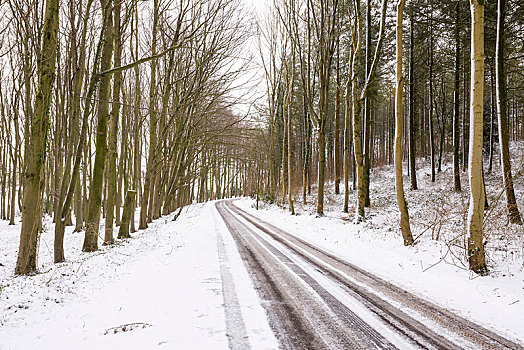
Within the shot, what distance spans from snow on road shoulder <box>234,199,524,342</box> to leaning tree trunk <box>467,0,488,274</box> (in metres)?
0.44

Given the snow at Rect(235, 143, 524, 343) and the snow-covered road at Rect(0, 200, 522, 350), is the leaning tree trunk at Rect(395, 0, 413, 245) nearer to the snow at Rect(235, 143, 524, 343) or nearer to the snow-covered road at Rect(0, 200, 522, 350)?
the snow at Rect(235, 143, 524, 343)

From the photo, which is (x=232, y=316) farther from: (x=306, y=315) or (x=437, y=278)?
(x=437, y=278)

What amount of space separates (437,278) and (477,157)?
2.49 meters

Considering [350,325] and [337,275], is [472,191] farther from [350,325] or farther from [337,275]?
[350,325]

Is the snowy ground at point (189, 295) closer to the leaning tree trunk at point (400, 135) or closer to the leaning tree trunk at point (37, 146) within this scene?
the leaning tree trunk at point (400, 135)

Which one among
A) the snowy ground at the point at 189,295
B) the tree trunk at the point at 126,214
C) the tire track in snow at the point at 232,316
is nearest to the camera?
the tire track in snow at the point at 232,316

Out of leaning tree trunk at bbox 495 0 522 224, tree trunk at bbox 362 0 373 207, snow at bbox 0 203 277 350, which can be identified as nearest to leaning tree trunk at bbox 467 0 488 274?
snow at bbox 0 203 277 350

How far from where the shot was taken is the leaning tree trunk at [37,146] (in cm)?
695

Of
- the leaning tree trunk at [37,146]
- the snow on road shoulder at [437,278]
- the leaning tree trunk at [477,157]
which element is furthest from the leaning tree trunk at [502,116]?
the leaning tree trunk at [37,146]

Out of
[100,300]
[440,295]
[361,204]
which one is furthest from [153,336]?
[361,204]

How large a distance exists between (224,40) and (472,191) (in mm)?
12726

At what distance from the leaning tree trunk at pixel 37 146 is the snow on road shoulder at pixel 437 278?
7.63m

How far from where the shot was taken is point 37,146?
23.1ft

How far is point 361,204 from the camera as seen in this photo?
12484mm
